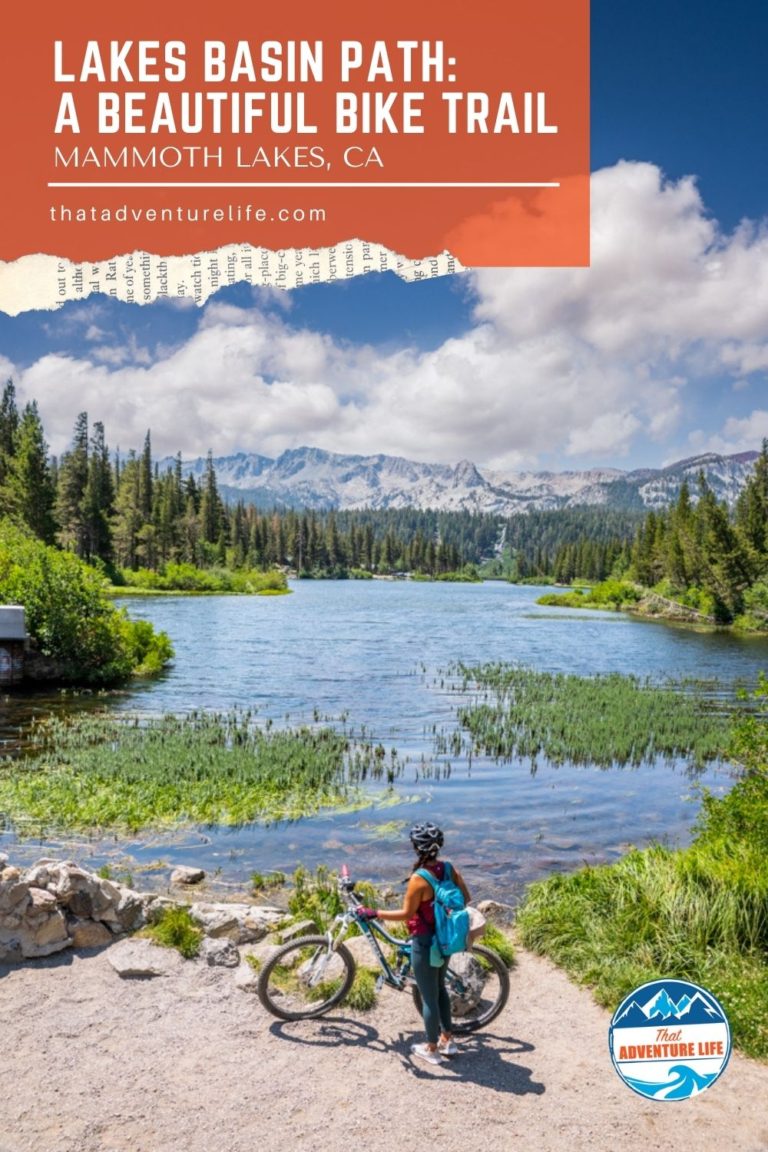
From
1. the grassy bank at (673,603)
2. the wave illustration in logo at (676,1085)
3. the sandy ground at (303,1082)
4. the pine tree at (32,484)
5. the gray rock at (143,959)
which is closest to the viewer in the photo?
the sandy ground at (303,1082)

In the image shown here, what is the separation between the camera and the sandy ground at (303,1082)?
6.68m

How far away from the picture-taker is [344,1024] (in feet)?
28.5

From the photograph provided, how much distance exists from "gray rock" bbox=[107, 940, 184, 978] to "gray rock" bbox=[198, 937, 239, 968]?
0.95 ft

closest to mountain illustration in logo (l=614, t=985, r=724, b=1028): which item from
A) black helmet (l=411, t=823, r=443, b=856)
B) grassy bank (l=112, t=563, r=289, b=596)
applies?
black helmet (l=411, t=823, r=443, b=856)

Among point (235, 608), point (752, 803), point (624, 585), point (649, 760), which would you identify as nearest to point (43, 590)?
point (649, 760)

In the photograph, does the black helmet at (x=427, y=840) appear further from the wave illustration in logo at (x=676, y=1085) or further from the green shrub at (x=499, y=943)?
the green shrub at (x=499, y=943)

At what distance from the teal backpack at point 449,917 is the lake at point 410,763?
21.4ft

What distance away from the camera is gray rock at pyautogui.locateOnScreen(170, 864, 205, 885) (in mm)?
13719

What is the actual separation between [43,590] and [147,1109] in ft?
106

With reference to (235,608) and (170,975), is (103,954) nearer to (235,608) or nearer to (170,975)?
(170,975)

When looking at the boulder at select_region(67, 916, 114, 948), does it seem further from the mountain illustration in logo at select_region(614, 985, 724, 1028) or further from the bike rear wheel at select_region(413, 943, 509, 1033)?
the mountain illustration in logo at select_region(614, 985, 724, 1028)

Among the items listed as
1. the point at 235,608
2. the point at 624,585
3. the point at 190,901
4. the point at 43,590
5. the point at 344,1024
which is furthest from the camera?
the point at 624,585

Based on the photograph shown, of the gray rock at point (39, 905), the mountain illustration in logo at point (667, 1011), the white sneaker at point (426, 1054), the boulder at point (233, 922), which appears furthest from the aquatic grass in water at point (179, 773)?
the mountain illustration in logo at point (667, 1011)

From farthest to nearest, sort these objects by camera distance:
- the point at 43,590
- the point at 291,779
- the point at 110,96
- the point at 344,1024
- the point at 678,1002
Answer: the point at 43,590 → the point at 291,779 → the point at 110,96 → the point at 344,1024 → the point at 678,1002
